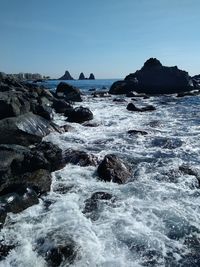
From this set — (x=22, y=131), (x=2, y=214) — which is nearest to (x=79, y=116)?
(x=22, y=131)

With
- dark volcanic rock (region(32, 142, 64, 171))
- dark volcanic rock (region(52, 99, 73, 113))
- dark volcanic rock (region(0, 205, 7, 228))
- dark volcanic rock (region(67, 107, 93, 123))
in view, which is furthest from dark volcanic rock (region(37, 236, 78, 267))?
dark volcanic rock (region(52, 99, 73, 113))

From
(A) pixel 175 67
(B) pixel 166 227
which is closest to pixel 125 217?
(B) pixel 166 227

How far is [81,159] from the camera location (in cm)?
1295

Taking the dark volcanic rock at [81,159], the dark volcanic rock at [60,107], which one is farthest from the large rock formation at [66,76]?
the dark volcanic rock at [81,159]

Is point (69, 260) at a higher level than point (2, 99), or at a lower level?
lower

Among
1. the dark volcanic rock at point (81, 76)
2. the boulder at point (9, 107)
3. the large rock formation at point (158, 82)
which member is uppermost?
the boulder at point (9, 107)

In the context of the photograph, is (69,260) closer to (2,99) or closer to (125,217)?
(125,217)

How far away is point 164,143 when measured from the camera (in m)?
16.5

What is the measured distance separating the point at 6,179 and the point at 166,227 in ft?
17.1

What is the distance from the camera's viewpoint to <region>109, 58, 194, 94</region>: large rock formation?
56344 mm

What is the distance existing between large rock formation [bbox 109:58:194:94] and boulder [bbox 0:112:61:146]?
39.7 metres

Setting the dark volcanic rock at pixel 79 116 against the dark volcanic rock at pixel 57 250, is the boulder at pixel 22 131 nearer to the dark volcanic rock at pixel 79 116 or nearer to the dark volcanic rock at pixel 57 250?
the dark volcanic rock at pixel 79 116

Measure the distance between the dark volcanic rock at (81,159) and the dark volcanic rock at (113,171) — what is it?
111 cm

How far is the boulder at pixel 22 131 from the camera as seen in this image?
1437 cm
